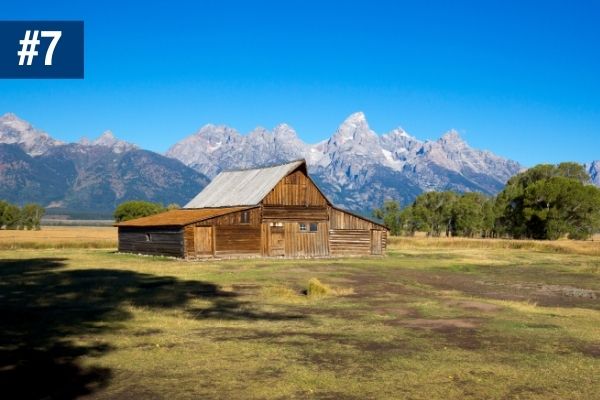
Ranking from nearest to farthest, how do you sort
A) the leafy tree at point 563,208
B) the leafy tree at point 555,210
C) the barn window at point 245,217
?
the barn window at point 245,217
the leafy tree at point 563,208
the leafy tree at point 555,210

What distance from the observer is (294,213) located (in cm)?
5459

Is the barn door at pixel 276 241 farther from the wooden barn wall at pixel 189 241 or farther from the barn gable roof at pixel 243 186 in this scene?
the wooden barn wall at pixel 189 241

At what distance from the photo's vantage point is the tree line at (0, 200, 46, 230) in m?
135

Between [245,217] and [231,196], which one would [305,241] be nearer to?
[245,217]

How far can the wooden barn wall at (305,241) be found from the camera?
178 ft

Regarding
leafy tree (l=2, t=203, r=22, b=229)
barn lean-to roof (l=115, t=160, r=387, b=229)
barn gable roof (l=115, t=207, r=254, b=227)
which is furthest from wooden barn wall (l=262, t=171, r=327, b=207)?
leafy tree (l=2, t=203, r=22, b=229)

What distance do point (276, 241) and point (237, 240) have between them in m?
3.76

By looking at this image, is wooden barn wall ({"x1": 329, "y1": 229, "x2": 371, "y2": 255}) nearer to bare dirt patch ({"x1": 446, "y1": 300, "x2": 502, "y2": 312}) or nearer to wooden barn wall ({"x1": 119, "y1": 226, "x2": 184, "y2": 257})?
wooden barn wall ({"x1": 119, "y1": 226, "x2": 184, "y2": 257})

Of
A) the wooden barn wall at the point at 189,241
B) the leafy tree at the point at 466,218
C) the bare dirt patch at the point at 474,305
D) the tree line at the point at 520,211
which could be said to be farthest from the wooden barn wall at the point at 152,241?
the leafy tree at the point at 466,218

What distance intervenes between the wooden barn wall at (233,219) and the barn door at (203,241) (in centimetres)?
44

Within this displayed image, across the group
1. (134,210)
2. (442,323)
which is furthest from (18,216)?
(442,323)

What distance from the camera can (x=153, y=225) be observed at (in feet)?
173

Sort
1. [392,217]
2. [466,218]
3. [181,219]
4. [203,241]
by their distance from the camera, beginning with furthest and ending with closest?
[392,217] < [466,218] < [181,219] < [203,241]

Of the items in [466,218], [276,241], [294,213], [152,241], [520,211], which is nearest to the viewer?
[276,241]
